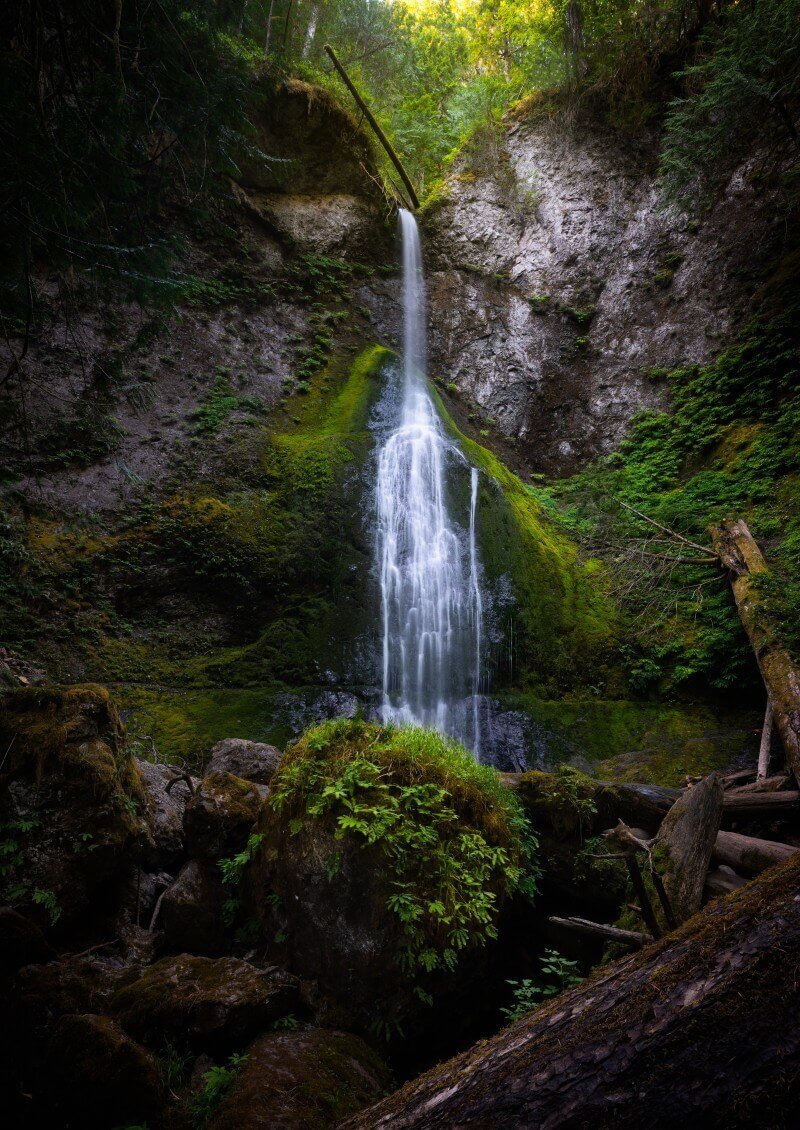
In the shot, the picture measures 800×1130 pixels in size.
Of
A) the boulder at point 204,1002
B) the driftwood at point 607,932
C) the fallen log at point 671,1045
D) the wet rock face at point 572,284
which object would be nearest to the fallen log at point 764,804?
the driftwood at point 607,932

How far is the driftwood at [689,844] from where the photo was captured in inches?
107

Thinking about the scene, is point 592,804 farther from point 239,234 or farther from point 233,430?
point 239,234

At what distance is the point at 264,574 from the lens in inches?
320

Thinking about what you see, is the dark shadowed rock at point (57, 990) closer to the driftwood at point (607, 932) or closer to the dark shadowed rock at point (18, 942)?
the dark shadowed rock at point (18, 942)

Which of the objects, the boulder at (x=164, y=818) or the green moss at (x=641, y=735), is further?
the green moss at (x=641, y=735)

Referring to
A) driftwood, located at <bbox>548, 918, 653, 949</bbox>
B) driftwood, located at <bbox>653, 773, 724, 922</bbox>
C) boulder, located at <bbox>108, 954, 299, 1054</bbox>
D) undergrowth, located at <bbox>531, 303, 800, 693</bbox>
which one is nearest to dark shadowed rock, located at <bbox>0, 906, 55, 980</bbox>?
boulder, located at <bbox>108, 954, 299, 1054</bbox>

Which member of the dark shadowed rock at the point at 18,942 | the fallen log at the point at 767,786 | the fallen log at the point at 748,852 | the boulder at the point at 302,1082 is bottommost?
the boulder at the point at 302,1082

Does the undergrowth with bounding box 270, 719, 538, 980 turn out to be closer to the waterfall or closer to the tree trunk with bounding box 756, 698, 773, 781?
the tree trunk with bounding box 756, 698, 773, 781

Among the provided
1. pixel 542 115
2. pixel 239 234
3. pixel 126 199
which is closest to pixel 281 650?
pixel 126 199

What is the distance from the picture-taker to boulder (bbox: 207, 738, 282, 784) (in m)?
4.61

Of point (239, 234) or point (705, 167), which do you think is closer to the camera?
point (705, 167)

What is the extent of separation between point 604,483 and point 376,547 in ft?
22.3

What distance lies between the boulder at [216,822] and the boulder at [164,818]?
0.17 meters

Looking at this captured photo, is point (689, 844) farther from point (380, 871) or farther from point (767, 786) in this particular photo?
point (380, 871)
